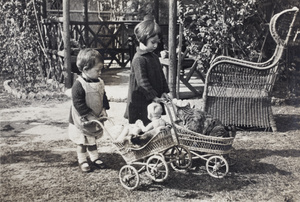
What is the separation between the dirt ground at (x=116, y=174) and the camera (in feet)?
11.6

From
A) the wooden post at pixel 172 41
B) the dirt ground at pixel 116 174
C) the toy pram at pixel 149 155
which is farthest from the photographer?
the wooden post at pixel 172 41

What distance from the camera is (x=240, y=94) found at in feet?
18.6

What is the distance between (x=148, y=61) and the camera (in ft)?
13.5

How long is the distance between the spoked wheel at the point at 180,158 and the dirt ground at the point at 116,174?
105 millimetres

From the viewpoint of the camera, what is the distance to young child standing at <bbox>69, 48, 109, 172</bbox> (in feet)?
12.8

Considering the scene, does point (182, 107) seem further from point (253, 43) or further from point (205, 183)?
point (253, 43)

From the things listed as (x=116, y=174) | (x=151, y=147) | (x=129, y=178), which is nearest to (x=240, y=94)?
(x=151, y=147)

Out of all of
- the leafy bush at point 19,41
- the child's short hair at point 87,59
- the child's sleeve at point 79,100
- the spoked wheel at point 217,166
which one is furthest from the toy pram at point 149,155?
the leafy bush at point 19,41

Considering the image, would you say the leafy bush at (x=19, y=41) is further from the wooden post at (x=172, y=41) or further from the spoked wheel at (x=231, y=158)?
the spoked wheel at (x=231, y=158)

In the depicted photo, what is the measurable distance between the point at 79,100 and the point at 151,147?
0.91m

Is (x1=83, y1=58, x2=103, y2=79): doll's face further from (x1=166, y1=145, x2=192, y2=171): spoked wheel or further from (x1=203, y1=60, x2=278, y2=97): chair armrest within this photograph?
(x1=203, y1=60, x2=278, y2=97): chair armrest

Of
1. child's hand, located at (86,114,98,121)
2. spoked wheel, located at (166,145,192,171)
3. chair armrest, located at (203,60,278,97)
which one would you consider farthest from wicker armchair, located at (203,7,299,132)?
child's hand, located at (86,114,98,121)

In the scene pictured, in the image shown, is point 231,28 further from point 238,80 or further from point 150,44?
point 150,44

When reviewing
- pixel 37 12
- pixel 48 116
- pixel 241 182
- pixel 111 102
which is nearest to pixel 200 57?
pixel 111 102
